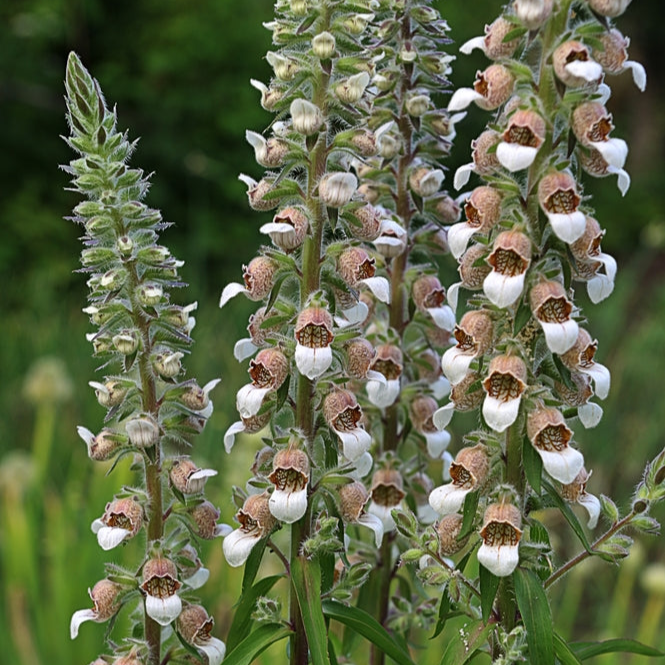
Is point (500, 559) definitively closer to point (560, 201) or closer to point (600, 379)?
point (600, 379)

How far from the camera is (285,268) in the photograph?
1.90 metres

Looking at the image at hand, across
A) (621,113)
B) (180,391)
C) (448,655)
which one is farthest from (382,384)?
(621,113)

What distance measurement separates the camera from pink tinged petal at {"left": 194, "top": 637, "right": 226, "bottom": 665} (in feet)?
5.97

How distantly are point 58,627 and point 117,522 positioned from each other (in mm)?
2993

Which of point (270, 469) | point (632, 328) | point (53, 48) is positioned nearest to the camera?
point (270, 469)

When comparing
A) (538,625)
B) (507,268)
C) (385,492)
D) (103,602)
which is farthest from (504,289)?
(103,602)

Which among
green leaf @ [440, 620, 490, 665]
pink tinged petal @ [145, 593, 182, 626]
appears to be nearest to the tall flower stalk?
pink tinged petal @ [145, 593, 182, 626]

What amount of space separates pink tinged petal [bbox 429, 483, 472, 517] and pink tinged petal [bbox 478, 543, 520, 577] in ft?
0.33

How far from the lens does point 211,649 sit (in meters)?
1.83

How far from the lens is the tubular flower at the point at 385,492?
7.52 ft

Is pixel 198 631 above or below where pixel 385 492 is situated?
below

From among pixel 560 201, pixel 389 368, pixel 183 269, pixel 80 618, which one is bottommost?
pixel 80 618

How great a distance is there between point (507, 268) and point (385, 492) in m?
0.83

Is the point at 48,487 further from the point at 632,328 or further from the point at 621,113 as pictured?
the point at 621,113
